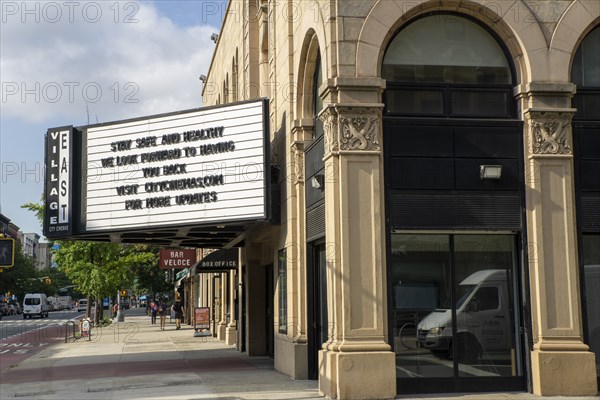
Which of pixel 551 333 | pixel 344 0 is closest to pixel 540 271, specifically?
pixel 551 333

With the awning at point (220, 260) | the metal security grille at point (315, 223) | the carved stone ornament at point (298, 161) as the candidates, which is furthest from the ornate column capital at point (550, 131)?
the awning at point (220, 260)

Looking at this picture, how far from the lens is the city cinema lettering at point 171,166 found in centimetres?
1806

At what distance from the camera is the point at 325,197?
14.3 m

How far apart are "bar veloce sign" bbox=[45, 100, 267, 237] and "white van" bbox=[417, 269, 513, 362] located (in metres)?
5.19

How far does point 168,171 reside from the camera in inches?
733

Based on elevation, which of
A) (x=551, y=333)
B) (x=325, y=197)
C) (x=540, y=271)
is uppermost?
(x=325, y=197)

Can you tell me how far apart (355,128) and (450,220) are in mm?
2437

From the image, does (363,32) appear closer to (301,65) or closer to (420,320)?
(301,65)

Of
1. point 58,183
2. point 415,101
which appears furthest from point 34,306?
point 415,101

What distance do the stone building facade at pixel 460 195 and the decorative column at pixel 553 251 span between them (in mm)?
26

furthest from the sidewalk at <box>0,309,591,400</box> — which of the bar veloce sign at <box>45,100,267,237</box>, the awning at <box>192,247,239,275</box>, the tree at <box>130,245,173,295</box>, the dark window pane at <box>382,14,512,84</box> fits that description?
the tree at <box>130,245,173,295</box>

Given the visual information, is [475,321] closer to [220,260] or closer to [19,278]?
[220,260]

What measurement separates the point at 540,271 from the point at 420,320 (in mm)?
2349

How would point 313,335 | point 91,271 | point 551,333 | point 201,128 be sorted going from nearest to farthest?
1. point 551,333
2. point 313,335
3. point 201,128
4. point 91,271
